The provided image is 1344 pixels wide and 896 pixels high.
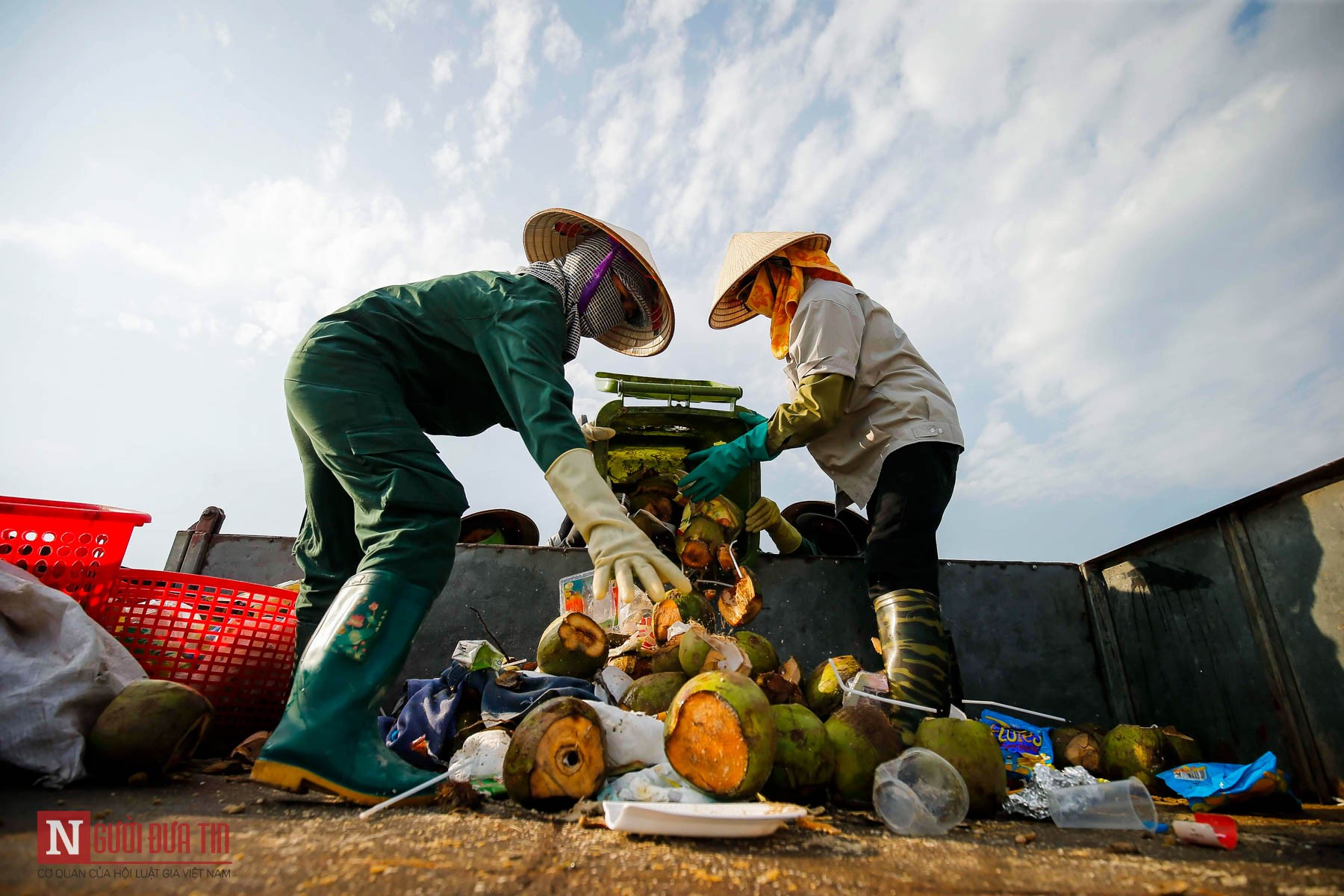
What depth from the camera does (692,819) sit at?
51.6 inches

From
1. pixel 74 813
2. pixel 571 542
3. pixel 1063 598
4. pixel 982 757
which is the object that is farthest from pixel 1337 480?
pixel 74 813

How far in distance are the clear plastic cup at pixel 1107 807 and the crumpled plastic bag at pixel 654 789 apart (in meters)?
1.11

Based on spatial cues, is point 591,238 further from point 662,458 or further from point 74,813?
point 74,813

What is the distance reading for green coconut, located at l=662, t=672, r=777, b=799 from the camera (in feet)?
5.17

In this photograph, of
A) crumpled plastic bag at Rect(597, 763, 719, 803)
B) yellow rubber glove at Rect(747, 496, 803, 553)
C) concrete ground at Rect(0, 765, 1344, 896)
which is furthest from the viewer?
yellow rubber glove at Rect(747, 496, 803, 553)

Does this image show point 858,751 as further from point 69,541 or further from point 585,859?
point 69,541

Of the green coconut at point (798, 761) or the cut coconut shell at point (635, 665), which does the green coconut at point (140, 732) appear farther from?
the green coconut at point (798, 761)

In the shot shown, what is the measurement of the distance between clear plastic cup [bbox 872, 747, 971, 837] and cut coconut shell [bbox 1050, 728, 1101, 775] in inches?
50.1

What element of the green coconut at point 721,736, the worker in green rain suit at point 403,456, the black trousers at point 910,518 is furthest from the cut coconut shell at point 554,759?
the black trousers at point 910,518

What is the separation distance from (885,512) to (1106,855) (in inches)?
64.2

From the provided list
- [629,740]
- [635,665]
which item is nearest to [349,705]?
[629,740]

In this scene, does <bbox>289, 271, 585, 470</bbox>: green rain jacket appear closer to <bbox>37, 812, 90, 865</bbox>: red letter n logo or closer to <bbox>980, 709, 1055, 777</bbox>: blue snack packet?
<bbox>37, 812, 90, 865</bbox>: red letter n logo

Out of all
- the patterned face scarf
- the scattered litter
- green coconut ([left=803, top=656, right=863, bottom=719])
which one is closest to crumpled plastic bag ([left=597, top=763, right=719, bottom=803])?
green coconut ([left=803, top=656, right=863, bottom=719])

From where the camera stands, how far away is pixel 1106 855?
4.61 ft
